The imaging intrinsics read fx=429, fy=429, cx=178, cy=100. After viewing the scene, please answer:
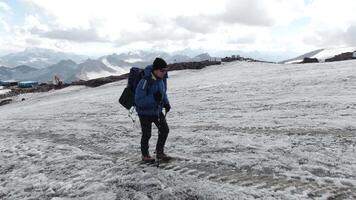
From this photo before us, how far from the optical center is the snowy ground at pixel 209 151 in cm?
870

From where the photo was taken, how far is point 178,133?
14.2 meters

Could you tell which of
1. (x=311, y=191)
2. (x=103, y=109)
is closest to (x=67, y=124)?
(x=103, y=109)

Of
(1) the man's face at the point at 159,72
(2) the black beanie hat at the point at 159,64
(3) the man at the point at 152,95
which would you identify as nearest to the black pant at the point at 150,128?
(3) the man at the point at 152,95

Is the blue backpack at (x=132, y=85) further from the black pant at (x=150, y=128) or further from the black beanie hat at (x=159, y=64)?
the black pant at (x=150, y=128)

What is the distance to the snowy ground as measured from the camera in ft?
28.5

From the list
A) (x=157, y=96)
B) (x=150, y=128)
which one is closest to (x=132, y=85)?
(x=157, y=96)

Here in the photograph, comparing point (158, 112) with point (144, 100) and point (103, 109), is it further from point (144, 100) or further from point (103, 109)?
point (103, 109)

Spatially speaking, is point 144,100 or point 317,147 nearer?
point 144,100

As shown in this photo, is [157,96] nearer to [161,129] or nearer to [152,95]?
[152,95]

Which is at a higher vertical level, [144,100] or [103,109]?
[144,100]

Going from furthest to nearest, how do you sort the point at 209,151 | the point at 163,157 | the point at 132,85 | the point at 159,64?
the point at 209,151 → the point at 163,157 → the point at 132,85 → the point at 159,64

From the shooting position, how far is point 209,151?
11391 millimetres

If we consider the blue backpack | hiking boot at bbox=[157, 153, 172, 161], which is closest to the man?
the blue backpack

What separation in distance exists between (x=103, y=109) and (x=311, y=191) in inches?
623
